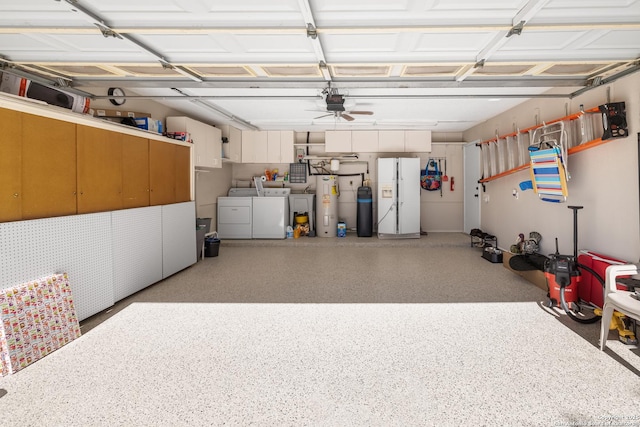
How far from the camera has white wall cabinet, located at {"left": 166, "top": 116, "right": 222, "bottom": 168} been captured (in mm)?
5836

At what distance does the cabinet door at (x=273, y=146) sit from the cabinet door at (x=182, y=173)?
9.71 ft

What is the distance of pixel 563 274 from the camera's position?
335 centimetres

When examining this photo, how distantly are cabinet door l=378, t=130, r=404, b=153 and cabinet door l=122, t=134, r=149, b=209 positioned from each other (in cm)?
528

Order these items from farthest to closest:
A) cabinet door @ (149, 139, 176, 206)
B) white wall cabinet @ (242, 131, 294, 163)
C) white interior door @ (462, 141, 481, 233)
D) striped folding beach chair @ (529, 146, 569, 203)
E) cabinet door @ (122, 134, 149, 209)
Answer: white wall cabinet @ (242, 131, 294, 163) → white interior door @ (462, 141, 481, 233) → cabinet door @ (149, 139, 176, 206) → striped folding beach chair @ (529, 146, 569, 203) → cabinet door @ (122, 134, 149, 209)

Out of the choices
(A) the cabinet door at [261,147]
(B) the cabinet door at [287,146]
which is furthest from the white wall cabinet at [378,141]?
(A) the cabinet door at [261,147]

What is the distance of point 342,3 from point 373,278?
11.0ft

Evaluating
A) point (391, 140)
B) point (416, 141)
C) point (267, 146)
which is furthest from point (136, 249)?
point (416, 141)

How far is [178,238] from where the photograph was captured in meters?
4.87

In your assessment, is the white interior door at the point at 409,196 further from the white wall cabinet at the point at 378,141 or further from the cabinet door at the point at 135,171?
the cabinet door at the point at 135,171

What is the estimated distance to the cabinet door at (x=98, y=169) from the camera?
3199mm

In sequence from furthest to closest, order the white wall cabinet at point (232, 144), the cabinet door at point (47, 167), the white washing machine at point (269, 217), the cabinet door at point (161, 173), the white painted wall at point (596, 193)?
the white wall cabinet at point (232, 144) < the white washing machine at point (269, 217) < the cabinet door at point (161, 173) < the white painted wall at point (596, 193) < the cabinet door at point (47, 167)

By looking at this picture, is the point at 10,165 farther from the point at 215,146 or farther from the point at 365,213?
the point at 365,213

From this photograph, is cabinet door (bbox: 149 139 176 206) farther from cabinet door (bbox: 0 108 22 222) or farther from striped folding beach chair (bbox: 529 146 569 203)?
striped folding beach chair (bbox: 529 146 569 203)

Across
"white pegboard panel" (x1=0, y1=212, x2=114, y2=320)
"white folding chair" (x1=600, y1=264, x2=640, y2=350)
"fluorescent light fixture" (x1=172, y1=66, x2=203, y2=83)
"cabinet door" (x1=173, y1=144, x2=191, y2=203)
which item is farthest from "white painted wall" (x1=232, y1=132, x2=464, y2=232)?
"white folding chair" (x1=600, y1=264, x2=640, y2=350)
